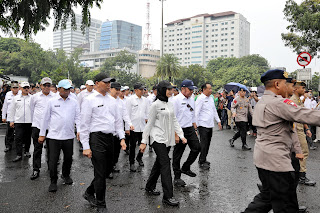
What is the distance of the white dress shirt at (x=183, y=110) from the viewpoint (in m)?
6.69

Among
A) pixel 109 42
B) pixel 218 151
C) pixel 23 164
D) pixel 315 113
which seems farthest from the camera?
pixel 109 42

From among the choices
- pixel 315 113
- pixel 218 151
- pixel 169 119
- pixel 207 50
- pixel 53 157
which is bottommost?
pixel 218 151

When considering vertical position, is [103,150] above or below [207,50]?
below

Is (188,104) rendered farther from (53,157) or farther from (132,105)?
(53,157)

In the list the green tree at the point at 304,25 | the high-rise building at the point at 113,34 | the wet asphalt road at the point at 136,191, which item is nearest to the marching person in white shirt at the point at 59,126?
the wet asphalt road at the point at 136,191

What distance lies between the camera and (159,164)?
507cm

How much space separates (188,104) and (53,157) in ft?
10.5

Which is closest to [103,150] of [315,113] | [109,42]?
[315,113]

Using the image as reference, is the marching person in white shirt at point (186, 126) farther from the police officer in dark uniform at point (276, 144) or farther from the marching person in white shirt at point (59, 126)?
the police officer in dark uniform at point (276, 144)

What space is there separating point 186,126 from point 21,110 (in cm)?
473

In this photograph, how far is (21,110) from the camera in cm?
808

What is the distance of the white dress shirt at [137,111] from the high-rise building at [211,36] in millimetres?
149009

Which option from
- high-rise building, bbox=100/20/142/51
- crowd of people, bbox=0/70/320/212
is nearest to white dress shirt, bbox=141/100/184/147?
crowd of people, bbox=0/70/320/212

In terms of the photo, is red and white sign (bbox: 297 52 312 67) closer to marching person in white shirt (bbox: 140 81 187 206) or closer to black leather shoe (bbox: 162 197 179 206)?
marching person in white shirt (bbox: 140 81 187 206)
